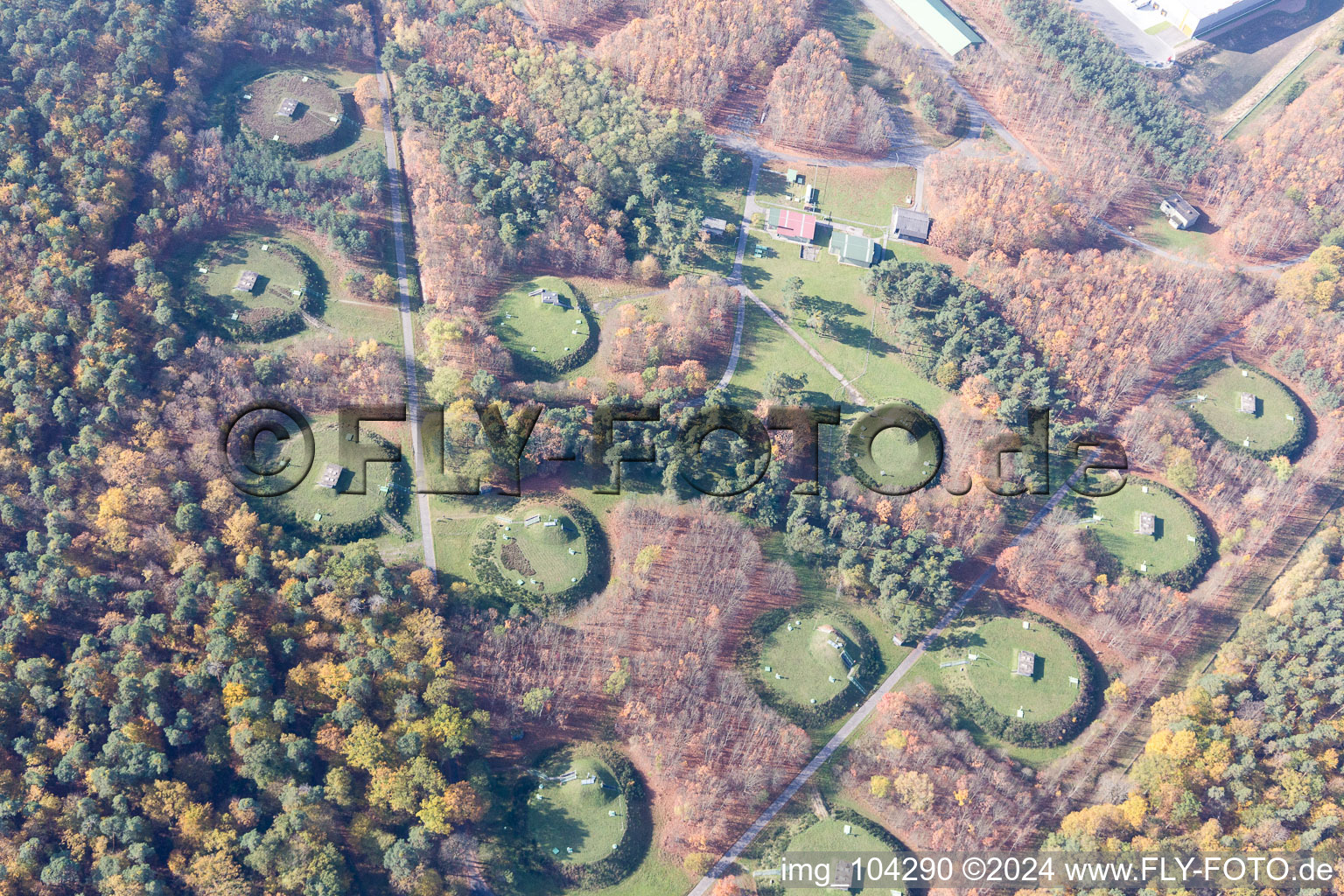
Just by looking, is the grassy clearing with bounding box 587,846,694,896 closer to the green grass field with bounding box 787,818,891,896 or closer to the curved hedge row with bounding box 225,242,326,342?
the green grass field with bounding box 787,818,891,896

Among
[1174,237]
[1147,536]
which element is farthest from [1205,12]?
[1147,536]

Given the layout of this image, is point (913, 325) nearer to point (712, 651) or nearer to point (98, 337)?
point (712, 651)

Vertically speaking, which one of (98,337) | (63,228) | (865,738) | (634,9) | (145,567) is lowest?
(865,738)

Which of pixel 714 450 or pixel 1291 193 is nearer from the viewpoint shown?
pixel 714 450

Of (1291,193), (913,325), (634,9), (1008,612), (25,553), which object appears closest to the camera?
(25,553)

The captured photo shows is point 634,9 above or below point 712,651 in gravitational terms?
above

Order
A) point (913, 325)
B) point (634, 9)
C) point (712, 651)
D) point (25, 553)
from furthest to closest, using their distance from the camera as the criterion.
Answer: point (634, 9) < point (913, 325) < point (712, 651) < point (25, 553)

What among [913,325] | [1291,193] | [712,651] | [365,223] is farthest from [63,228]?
[1291,193]

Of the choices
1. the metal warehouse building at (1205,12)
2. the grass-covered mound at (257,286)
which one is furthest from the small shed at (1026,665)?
the metal warehouse building at (1205,12)

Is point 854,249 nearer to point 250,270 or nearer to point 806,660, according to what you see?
point 806,660
